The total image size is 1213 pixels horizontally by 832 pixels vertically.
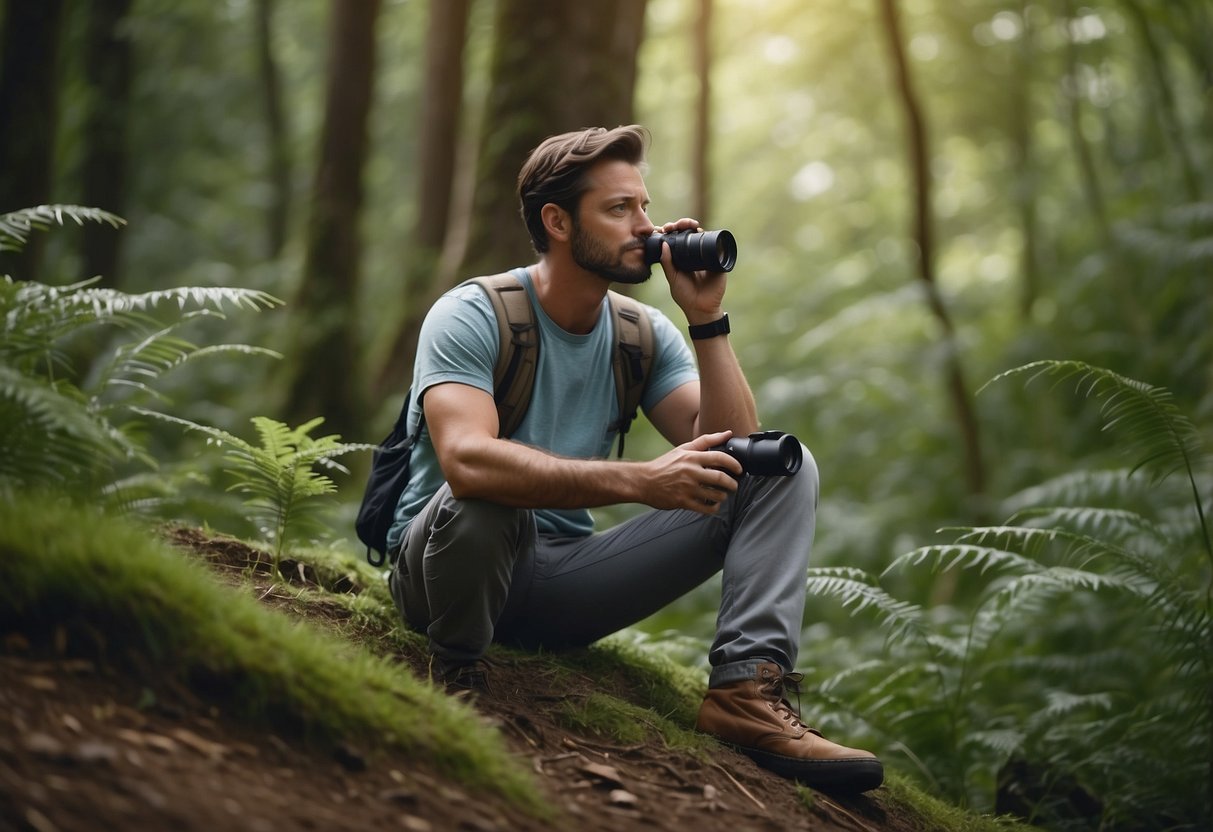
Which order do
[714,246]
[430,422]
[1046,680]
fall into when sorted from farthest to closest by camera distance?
[1046,680]
[714,246]
[430,422]

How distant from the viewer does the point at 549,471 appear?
2.73 m

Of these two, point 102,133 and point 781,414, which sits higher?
point 102,133

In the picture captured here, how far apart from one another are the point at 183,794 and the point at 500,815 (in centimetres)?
65

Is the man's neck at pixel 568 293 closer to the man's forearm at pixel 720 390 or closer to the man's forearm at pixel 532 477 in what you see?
the man's forearm at pixel 720 390

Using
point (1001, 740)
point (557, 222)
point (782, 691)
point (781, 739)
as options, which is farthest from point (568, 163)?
point (1001, 740)

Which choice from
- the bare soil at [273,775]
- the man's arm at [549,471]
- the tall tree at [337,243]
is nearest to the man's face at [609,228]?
the man's arm at [549,471]

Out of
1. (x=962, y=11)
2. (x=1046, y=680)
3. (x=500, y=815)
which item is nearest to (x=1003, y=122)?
(x=962, y=11)

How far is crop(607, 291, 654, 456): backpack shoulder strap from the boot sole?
107 centimetres

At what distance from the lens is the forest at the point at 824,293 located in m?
3.71

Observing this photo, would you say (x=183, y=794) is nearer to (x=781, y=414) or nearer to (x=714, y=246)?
(x=714, y=246)

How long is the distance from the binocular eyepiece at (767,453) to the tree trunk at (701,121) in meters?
8.09

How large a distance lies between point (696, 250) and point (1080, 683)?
3.56 metres

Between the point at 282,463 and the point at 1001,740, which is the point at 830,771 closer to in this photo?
the point at 1001,740

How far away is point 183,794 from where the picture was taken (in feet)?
6.09
